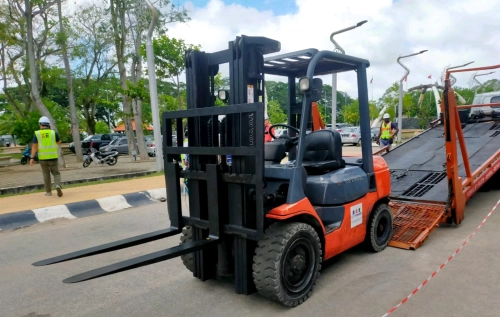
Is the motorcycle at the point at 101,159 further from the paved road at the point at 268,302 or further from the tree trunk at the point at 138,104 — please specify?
the paved road at the point at 268,302

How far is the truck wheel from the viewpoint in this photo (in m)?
3.11

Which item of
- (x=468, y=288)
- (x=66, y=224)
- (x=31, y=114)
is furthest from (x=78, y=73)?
(x=468, y=288)

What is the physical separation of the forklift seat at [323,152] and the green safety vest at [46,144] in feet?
20.0

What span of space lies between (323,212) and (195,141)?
1439 millimetres

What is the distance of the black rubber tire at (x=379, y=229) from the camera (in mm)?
4355

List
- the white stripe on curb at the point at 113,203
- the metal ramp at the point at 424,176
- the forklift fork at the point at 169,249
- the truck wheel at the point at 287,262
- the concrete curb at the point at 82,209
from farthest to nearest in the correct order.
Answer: the white stripe on curb at the point at 113,203, the concrete curb at the point at 82,209, the metal ramp at the point at 424,176, the truck wheel at the point at 287,262, the forklift fork at the point at 169,249

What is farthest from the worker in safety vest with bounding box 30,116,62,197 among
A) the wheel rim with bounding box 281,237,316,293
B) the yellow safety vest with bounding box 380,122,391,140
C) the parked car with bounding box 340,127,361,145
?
the parked car with bounding box 340,127,361,145

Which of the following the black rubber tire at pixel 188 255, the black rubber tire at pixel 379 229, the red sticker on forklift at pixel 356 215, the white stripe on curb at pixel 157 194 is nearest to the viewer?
the black rubber tire at pixel 188 255

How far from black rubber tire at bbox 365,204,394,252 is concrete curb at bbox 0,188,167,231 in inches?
201

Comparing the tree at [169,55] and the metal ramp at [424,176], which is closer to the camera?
the metal ramp at [424,176]

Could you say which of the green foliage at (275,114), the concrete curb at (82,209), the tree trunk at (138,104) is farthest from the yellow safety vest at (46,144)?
the green foliage at (275,114)

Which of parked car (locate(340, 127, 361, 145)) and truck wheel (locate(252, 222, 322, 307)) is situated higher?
parked car (locate(340, 127, 361, 145))

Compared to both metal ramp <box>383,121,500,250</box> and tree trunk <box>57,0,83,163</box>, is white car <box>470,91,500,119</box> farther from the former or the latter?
tree trunk <box>57,0,83,163</box>

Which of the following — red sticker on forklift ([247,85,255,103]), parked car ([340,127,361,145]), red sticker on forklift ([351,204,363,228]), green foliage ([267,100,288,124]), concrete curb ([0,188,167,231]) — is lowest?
concrete curb ([0,188,167,231])
